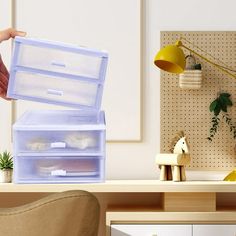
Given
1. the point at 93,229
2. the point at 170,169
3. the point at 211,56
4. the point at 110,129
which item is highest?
the point at 211,56

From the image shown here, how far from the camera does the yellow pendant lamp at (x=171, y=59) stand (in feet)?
9.79

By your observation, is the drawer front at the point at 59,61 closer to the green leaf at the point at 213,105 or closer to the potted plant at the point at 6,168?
the potted plant at the point at 6,168

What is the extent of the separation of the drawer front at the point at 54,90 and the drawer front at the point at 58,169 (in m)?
0.28

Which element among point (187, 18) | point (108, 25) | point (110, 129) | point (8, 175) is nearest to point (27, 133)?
point (8, 175)

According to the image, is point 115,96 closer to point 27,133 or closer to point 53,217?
point 27,133

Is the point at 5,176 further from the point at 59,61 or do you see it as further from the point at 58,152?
the point at 59,61

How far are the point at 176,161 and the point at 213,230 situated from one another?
1.22 ft

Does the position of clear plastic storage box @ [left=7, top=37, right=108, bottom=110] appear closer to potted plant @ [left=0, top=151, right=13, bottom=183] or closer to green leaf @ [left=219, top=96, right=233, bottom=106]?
potted plant @ [left=0, top=151, right=13, bottom=183]

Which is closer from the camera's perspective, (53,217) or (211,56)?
(53,217)

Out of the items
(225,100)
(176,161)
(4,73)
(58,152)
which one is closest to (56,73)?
(4,73)

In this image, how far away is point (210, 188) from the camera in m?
2.95

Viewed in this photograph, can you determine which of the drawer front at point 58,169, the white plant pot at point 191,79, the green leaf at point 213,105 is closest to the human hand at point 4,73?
the drawer front at point 58,169

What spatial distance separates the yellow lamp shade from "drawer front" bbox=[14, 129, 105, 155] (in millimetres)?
470

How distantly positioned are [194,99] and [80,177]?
2.66 feet
